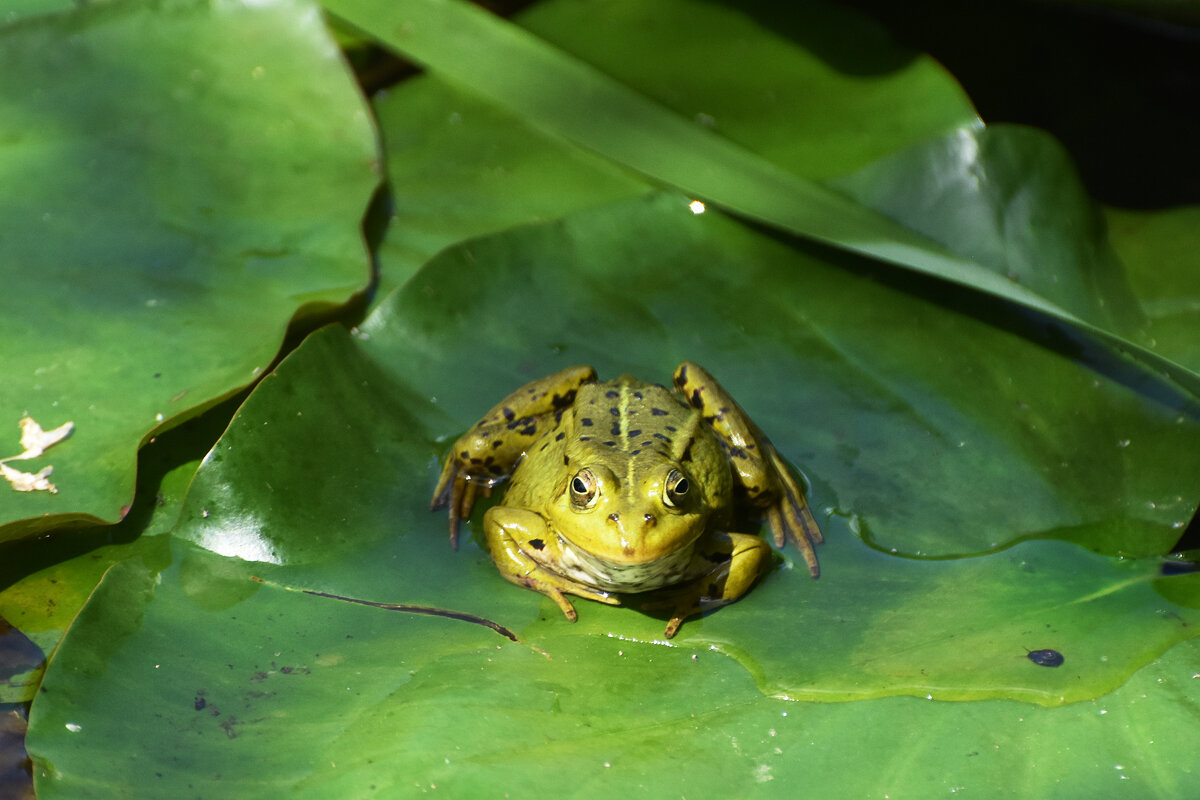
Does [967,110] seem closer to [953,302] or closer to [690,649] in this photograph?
[953,302]

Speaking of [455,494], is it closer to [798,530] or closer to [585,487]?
[585,487]

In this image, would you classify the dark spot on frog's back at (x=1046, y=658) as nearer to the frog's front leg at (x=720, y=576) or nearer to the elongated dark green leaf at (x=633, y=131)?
the frog's front leg at (x=720, y=576)

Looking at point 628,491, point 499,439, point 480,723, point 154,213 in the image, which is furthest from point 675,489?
point 154,213

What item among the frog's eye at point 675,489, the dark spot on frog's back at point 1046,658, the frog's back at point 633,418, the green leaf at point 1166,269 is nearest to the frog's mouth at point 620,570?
the frog's eye at point 675,489

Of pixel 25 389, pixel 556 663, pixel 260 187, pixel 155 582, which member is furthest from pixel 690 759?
pixel 260 187

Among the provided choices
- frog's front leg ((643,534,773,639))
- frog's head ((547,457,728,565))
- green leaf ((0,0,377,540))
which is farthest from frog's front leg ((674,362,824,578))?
green leaf ((0,0,377,540))
